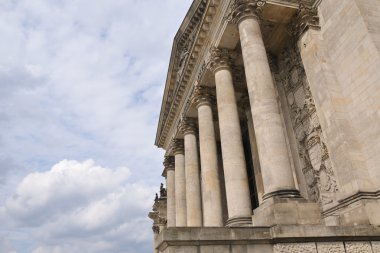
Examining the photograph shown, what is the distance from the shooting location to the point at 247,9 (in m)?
15.6

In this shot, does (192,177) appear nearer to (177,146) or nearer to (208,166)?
(208,166)

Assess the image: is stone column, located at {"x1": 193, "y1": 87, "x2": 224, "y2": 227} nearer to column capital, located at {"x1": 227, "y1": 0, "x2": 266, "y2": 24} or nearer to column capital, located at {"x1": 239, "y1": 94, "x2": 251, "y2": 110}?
column capital, located at {"x1": 239, "y1": 94, "x2": 251, "y2": 110}

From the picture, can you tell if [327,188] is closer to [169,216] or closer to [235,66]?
[235,66]

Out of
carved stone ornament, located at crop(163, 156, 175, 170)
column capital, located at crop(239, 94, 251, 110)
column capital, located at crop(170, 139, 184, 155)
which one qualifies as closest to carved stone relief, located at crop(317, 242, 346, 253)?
A: column capital, located at crop(239, 94, 251, 110)

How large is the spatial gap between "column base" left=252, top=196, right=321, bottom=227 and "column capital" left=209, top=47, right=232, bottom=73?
904cm

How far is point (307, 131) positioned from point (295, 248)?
8082mm

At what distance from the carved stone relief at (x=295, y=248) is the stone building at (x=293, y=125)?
0.09ft

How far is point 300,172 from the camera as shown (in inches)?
629

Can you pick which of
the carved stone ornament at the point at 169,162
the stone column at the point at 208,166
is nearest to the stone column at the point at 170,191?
the carved stone ornament at the point at 169,162

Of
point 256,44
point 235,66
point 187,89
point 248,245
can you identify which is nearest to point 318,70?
point 256,44

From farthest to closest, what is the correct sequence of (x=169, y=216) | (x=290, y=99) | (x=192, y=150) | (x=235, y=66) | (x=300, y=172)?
(x=169, y=216)
(x=192, y=150)
(x=235, y=66)
(x=290, y=99)
(x=300, y=172)

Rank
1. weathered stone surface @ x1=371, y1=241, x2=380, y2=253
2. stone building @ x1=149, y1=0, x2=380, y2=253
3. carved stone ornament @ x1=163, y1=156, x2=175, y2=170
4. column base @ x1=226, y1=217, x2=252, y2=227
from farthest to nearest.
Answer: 1. carved stone ornament @ x1=163, y1=156, x2=175, y2=170
2. column base @ x1=226, y1=217, x2=252, y2=227
3. weathered stone surface @ x1=371, y1=241, x2=380, y2=253
4. stone building @ x1=149, y1=0, x2=380, y2=253

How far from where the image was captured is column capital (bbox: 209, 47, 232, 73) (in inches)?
723

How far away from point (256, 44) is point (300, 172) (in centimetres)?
637
